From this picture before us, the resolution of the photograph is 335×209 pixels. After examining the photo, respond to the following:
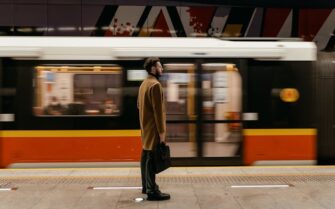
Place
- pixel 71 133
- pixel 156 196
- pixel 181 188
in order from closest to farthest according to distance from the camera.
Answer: pixel 156 196, pixel 181 188, pixel 71 133

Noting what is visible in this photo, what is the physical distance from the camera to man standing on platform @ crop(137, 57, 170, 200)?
567cm

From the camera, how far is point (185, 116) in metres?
8.64

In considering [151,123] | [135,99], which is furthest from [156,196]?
[135,99]

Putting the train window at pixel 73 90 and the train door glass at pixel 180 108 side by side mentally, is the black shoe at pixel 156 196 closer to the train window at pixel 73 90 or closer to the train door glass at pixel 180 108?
the train door glass at pixel 180 108

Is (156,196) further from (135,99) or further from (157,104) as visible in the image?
(135,99)

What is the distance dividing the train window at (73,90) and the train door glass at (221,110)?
1.60m

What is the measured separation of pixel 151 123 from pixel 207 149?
→ 3.03m

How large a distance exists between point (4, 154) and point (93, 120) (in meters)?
1.64

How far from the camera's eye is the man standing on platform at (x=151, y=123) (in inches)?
223

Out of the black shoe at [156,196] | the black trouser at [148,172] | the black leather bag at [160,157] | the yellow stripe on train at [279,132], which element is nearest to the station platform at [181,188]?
the black shoe at [156,196]

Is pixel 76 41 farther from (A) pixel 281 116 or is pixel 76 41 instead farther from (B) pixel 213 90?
(A) pixel 281 116

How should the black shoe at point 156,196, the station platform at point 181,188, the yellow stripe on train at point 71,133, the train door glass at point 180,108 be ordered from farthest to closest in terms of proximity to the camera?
the train door glass at point 180,108
the yellow stripe on train at point 71,133
the black shoe at point 156,196
the station platform at point 181,188

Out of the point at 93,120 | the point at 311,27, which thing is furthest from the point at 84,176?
the point at 311,27

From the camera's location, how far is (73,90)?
8.57m
